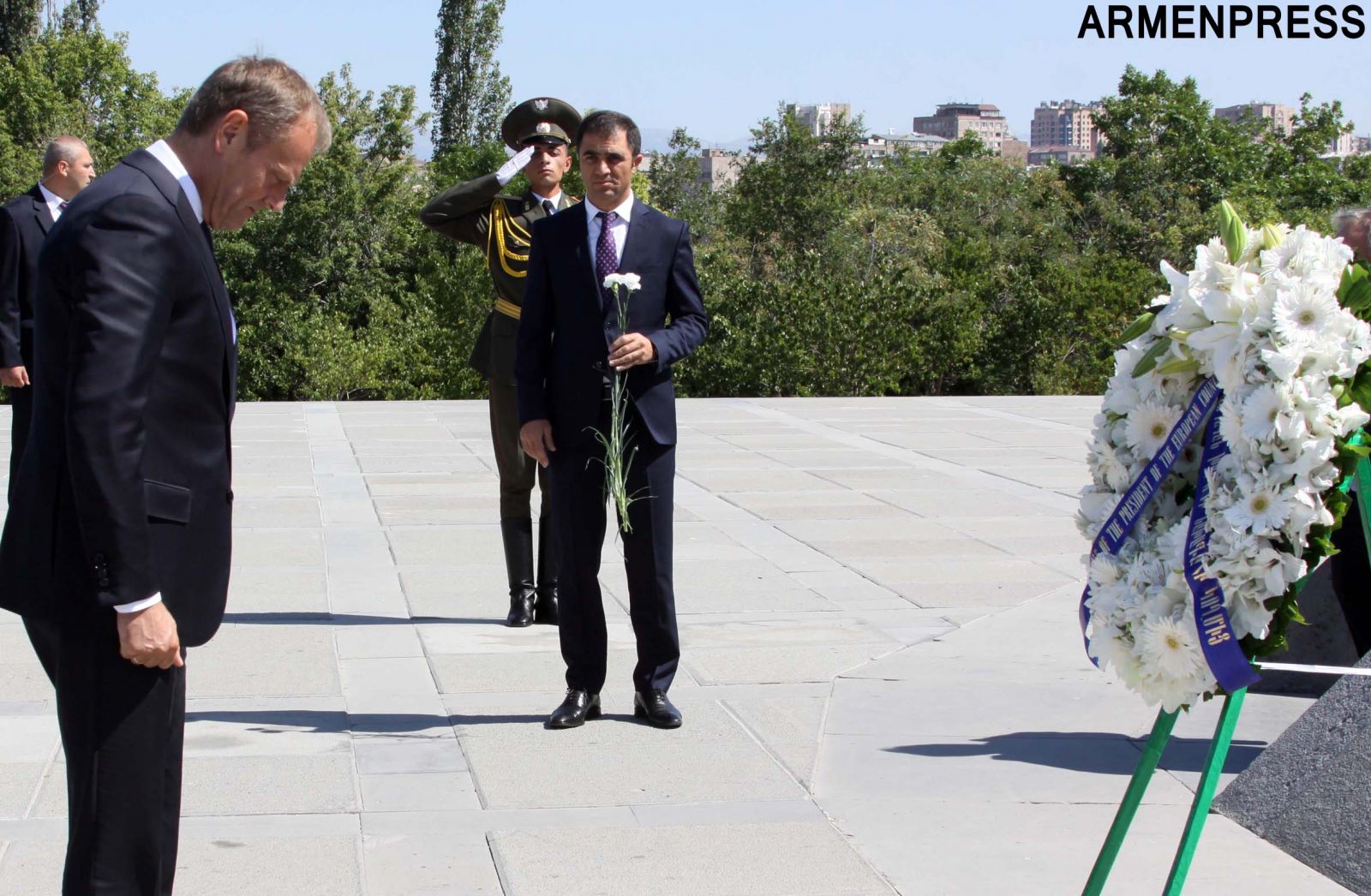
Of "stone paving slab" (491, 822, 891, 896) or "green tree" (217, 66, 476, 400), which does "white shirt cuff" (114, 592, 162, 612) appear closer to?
"stone paving slab" (491, 822, 891, 896)

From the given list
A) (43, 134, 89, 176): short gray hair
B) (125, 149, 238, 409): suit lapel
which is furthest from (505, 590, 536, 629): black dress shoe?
(125, 149, 238, 409): suit lapel

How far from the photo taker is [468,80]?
6097 cm

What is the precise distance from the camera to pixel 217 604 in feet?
9.48

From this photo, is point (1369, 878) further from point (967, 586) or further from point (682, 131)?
point (682, 131)

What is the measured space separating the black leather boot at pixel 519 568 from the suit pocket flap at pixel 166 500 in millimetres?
4077

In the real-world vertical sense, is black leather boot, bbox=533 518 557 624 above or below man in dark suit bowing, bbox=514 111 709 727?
below

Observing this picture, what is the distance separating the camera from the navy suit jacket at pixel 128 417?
8.38 ft

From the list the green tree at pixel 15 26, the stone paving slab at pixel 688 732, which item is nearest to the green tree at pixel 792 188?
the green tree at pixel 15 26

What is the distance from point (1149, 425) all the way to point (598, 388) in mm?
2394

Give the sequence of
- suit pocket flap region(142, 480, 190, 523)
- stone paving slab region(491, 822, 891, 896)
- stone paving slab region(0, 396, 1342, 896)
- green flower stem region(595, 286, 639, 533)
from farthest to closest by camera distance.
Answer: green flower stem region(595, 286, 639, 533), stone paving slab region(0, 396, 1342, 896), stone paving slab region(491, 822, 891, 896), suit pocket flap region(142, 480, 190, 523)

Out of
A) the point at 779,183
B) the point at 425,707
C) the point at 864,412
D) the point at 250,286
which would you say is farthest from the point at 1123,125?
the point at 425,707

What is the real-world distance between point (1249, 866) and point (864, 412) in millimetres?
13228

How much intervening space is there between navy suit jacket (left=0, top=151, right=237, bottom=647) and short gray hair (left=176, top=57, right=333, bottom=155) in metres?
0.14

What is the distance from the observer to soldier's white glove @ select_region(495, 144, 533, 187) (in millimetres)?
6383
